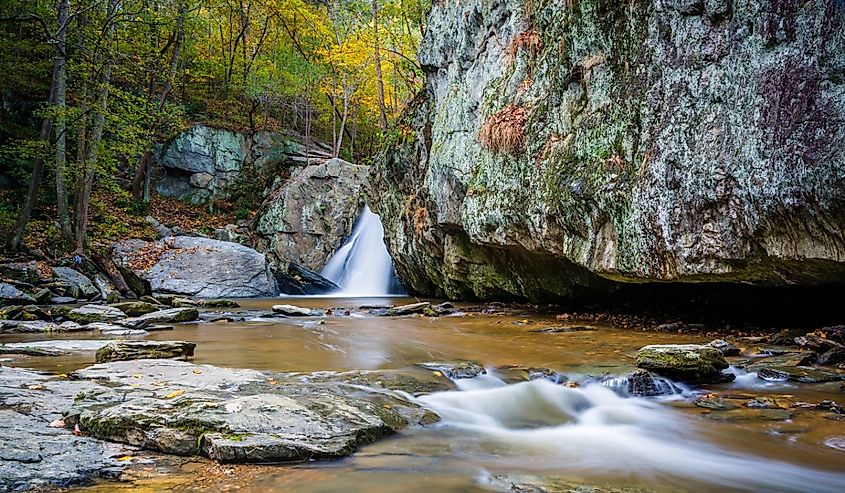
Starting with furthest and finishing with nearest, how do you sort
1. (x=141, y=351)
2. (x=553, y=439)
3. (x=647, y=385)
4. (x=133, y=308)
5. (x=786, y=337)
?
(x=133, y=308)
(x=786, y=337)
(x=141, y=351)
(x=647, y=385)
(x=553, y=439)

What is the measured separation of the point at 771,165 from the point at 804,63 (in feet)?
3.38

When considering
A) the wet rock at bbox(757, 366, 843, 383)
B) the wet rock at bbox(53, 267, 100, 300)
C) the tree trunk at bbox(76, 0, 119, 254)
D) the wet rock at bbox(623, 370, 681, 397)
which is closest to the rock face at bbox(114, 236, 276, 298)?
the tree trunk at bbox(76, 0, 119, 254)

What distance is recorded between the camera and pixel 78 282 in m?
14.0

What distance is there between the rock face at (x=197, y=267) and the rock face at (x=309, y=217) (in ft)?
11.0

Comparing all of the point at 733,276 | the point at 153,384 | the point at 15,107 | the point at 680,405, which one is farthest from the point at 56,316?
the point at 15,107

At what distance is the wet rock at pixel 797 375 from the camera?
17.5 feet

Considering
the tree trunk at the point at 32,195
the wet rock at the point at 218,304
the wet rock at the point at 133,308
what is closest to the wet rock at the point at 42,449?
the wet rock at the point at 133,308

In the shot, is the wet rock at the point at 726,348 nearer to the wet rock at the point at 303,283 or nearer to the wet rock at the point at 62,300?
the wet rock at the point at 62,300

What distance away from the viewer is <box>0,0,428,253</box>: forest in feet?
51.3

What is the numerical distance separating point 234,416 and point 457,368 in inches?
116

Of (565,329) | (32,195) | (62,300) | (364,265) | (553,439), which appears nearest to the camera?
(553,439)

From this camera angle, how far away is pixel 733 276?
6.92 m

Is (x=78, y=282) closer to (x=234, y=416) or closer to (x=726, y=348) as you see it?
(x=234, y=416)

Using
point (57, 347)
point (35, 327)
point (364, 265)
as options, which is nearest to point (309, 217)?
point (364, 265)
